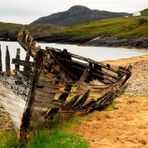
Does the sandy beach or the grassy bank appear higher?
the grassy bank

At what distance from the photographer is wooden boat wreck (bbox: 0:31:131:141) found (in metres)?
12.8

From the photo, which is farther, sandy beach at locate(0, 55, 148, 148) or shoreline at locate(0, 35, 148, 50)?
shoreline at locate(0, 35, 148, 50)

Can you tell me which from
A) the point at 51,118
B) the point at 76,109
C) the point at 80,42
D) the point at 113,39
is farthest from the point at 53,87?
the point at 80,42

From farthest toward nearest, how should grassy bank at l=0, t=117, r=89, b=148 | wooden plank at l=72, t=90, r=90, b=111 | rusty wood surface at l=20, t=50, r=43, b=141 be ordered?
wooden plank at l=72, t=90, r=90, b=111 → grassy bank at l=0, t=117, r=89, b=148 → rusty wood surface at l=20, t=50, r=43, b=141

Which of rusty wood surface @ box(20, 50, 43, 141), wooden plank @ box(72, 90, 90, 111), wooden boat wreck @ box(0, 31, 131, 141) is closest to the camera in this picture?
rusty wood surface @ box(20, 50, 43, 141)

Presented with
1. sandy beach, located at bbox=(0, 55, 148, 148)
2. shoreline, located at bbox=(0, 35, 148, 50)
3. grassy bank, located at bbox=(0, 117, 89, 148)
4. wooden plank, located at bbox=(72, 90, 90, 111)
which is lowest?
shoreline, located at bbox=(0, 35, 148, 50)

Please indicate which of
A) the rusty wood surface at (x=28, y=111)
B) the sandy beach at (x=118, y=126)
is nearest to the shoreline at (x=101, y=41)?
the sandy beach at (x=118, y=126)

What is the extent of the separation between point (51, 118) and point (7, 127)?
7.68 ft

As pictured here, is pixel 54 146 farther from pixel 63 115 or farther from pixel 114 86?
pixel 114 86

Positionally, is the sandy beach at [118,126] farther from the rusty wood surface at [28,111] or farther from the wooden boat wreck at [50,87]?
the rusty wood surface at [28,111]

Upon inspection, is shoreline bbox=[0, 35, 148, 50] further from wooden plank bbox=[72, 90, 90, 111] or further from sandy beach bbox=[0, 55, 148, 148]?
wooden plank bbox=[72, 90, 90, 111]

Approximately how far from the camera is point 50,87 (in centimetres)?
1484

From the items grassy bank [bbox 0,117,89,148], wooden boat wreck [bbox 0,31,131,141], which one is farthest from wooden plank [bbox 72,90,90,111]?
grassy bank [bbox 0,117,89,148]

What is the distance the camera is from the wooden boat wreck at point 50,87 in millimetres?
12797
